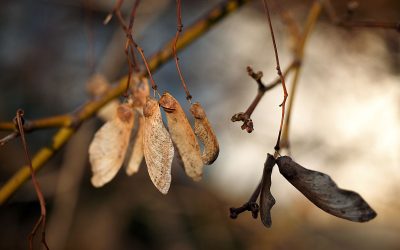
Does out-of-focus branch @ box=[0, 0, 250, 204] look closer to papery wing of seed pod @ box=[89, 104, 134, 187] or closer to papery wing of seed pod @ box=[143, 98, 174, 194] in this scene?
papery wing of seed pod @ box=[89, 104, 134, 187]

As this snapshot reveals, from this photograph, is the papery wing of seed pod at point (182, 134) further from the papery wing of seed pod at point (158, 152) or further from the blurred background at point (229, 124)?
the blurred background at point (229, 124)

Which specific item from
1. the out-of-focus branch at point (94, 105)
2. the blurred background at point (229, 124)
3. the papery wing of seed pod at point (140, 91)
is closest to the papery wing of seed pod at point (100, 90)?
the out-of-focus branch at point (94, 105)

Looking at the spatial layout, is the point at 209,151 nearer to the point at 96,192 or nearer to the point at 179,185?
the point at 179,185

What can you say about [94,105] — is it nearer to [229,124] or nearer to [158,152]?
[158,152]

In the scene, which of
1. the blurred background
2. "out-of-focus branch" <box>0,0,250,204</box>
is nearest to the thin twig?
"out-of-focus branch" <box>0,0,250,204</box>

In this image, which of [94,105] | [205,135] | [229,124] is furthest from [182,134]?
[229,124]

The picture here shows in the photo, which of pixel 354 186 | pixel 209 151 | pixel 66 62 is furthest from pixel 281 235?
pixel 209 151
